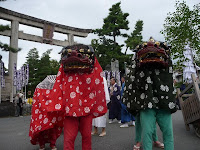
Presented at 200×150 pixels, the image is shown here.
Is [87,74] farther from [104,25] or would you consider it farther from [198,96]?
[104,25]

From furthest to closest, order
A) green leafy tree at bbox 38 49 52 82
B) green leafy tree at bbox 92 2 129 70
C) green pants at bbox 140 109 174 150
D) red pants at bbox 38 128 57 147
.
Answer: green leafy tree at bbox 38 49 52 82
green leafy tree at bbox 92 2 129 70
red pants at bbox 38 128 57 147
green pants at bbox 140 109 174 150

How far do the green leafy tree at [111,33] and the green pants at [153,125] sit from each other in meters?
18.9

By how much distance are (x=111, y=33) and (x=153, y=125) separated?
69.0 ft

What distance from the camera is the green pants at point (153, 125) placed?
2846mm

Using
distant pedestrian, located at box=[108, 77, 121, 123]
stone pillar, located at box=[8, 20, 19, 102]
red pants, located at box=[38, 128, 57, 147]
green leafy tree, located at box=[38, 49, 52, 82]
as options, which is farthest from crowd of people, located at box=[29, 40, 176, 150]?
green leafy tree, located at box=[38, 49, 52, 82]

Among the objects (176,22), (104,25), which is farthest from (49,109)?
(104,25)

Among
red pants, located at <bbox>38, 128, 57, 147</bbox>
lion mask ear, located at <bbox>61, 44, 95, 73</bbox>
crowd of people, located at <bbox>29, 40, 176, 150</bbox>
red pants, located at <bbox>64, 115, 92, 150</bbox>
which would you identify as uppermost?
lion mask ear, located at <bbox>61, 44, 95, 73</bbox>

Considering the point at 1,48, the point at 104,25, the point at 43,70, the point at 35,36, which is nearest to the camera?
the point at 1,48

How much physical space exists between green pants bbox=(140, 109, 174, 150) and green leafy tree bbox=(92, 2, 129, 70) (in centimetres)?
1893

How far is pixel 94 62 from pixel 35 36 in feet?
51.6

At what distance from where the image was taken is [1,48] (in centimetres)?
1190

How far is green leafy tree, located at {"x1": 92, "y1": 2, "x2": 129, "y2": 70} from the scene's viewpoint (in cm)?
2230

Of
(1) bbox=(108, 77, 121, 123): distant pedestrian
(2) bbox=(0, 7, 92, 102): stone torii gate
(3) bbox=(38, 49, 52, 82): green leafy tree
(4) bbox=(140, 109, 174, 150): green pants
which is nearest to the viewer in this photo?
(4) bbox=(140, 109, 174, 150): green pants

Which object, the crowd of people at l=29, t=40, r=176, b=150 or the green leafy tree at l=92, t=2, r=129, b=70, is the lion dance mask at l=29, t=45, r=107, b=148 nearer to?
the crowd of people at l=29, t=40, r=176, b=150
